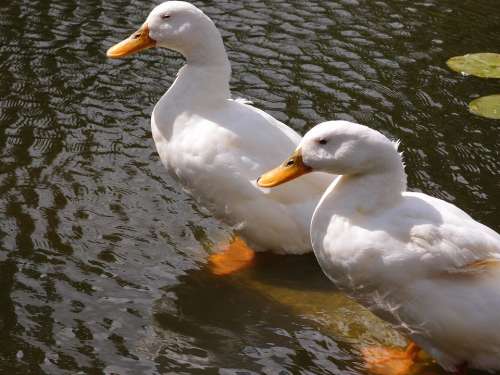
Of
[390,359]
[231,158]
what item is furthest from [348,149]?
[390,359]

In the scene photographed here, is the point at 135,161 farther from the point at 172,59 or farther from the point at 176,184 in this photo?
the point at 172,59

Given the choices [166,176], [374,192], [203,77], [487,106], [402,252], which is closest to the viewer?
[402,252]

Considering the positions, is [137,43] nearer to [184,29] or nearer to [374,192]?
[184,29]

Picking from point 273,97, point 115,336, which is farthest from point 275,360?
point 273,97

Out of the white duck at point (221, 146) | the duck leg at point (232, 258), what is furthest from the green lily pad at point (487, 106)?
the duck leg at point (232, 258)

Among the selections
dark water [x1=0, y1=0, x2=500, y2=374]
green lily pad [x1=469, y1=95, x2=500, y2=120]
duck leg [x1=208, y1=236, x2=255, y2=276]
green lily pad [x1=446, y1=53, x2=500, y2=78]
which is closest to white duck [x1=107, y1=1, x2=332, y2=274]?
duck leg [x1=208, y1=236, x2=255, y2=276]

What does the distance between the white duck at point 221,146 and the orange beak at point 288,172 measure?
1.77 feet

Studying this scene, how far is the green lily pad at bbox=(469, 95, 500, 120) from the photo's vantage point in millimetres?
→ 7840

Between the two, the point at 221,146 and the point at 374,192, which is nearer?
the point at 374,192

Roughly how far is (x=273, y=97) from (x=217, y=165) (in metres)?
2.29

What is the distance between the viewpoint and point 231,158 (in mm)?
5902

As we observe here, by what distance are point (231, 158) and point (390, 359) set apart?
1.63 metres

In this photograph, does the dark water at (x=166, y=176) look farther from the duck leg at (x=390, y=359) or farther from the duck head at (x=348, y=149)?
the duck head at (x=348, y=149)

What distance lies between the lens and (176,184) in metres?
6.98
